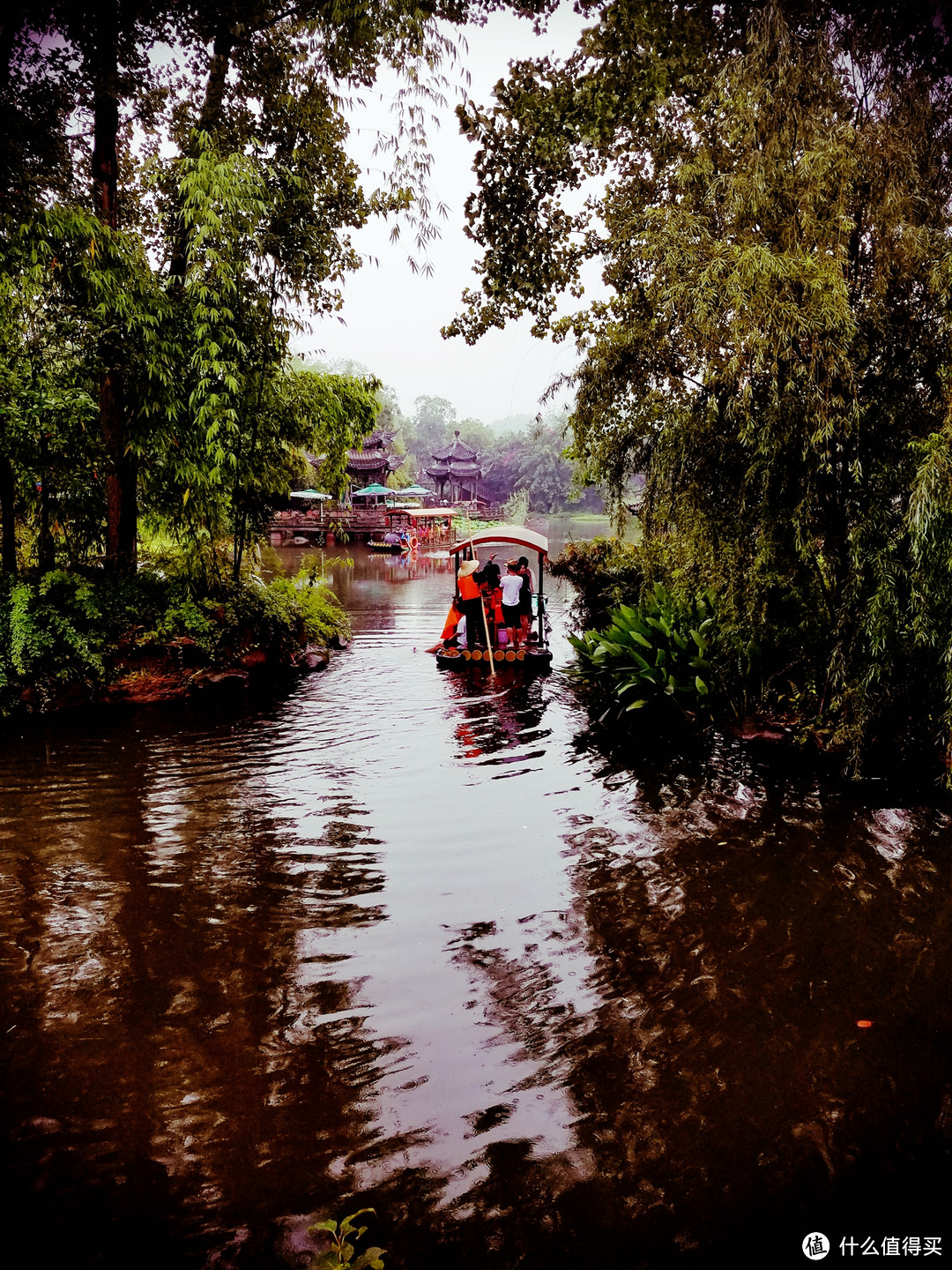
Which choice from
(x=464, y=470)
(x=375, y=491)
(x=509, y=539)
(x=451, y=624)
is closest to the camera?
(x=451, y=624)

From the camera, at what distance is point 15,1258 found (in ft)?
8.11

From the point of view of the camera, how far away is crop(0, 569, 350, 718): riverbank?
908cm

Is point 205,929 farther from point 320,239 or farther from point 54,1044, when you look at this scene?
point 320,239

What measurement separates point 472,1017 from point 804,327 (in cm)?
536

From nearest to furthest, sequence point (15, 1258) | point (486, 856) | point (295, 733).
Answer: point (15, 1258) → point (486, 856) → point (295, 733)

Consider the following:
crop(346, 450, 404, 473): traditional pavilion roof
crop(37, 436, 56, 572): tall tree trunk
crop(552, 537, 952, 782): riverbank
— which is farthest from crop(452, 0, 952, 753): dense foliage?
crop(346, 450, 404, 473): traditional pavilion roof

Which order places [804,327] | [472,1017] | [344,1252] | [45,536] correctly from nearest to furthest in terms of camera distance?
[344,1252] < [472,1017] < [804,327] < [45,536]

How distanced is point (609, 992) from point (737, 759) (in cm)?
436

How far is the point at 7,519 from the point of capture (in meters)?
9.91

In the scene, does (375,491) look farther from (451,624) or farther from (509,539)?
(451,624)

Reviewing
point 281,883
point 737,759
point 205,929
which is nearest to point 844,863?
point 737,759

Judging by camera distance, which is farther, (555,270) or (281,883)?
(555,270)

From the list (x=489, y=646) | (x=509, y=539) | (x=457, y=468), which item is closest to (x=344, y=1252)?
(x=489, y=646)

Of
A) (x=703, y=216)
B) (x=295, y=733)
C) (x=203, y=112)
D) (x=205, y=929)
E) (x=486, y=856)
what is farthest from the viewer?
(x=203, y=112)
